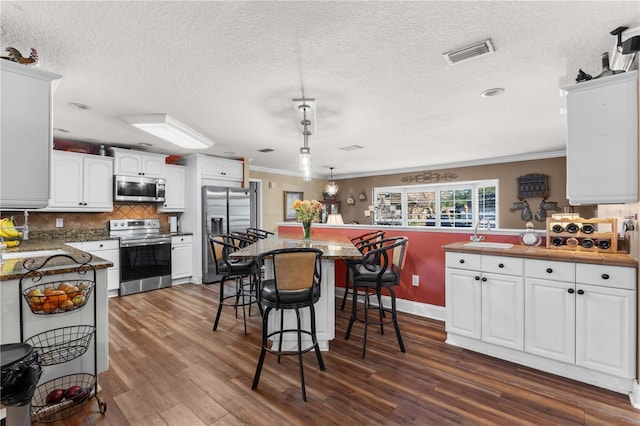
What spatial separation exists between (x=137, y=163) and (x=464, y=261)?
5.03 meters

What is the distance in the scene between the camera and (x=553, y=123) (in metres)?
3.92

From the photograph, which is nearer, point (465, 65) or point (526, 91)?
point (465, 65)

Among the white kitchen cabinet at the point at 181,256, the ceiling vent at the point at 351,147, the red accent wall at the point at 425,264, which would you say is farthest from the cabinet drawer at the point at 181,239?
the red accent wall at the point at 425,264

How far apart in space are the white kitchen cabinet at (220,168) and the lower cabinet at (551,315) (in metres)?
4.43

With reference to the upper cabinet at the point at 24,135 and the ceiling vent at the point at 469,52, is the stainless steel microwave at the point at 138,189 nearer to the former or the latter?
the upper cabinet at the point at 24,135

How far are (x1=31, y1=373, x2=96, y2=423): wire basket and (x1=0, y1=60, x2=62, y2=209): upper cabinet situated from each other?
1.25 metres

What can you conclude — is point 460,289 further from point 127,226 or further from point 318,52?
point 127,226

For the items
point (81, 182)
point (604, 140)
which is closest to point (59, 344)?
point (81, 182)

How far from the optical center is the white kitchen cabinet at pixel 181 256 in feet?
17.3

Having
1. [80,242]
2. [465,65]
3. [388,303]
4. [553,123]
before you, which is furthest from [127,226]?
[553,123]

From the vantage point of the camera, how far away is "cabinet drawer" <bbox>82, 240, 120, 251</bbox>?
14.1 ft

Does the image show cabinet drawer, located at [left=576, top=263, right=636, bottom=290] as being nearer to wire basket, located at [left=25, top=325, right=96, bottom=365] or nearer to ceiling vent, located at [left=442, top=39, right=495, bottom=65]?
ceiling vent, located at [left=442, top=39, right=495, bottom=65]

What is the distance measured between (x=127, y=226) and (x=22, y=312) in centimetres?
356

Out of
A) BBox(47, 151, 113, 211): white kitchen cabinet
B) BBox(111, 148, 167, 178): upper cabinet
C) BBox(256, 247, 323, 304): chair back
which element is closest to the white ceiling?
BBox(47, 151, 113, 211): white kitchen cabinet
